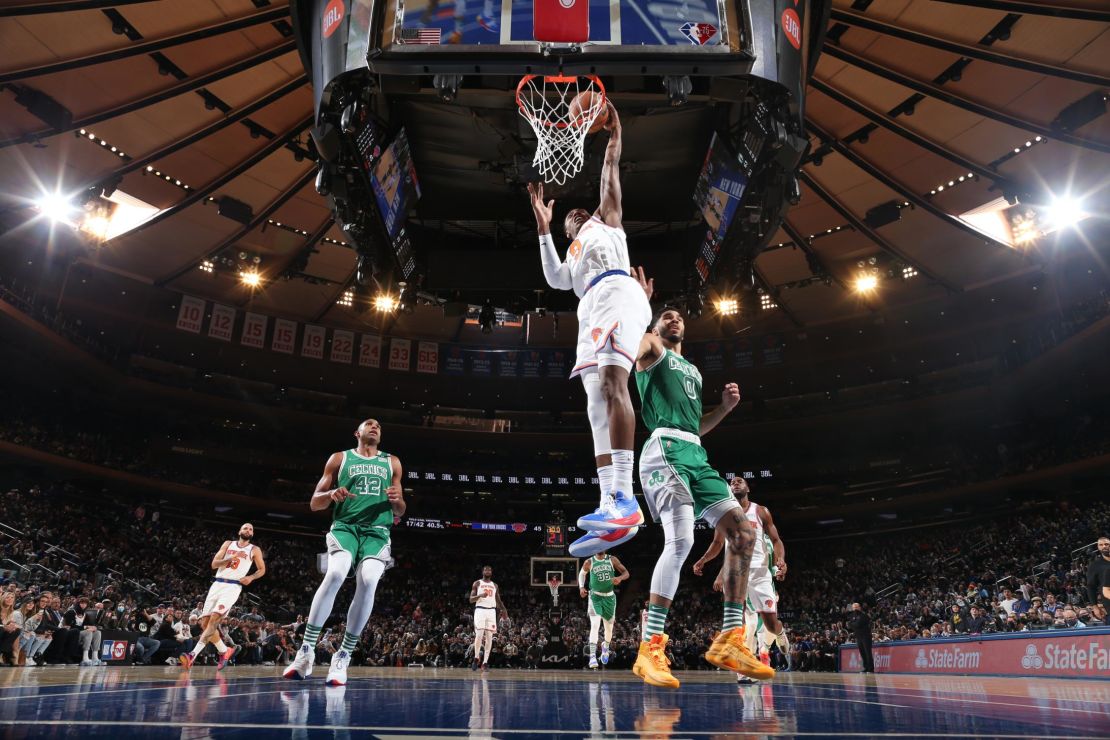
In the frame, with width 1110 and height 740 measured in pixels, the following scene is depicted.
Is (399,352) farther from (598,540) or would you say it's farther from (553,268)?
(598,540)

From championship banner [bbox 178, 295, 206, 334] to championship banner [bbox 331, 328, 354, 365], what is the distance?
5.50m

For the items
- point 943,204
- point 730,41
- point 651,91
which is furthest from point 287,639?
point 943,204

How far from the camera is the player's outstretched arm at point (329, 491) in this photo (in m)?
6.24

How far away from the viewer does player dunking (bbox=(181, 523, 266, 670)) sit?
11.0m

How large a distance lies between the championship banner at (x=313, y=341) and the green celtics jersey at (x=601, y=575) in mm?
22032

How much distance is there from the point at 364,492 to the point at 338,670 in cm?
153

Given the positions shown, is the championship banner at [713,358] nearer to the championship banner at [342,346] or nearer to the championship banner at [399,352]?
the championship banner at [399,352]

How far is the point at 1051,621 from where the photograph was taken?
13.9 m

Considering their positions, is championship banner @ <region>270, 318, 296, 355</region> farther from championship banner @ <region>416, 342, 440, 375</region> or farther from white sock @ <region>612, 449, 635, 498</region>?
white sock @ <region>612, 449, 635, 498</region>

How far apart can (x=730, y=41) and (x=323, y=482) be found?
6109mm

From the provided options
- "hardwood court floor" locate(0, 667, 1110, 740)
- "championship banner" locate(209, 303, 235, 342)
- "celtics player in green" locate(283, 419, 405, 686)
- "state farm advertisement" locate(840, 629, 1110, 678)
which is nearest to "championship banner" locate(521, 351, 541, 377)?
"championship banner" locate(209, 303, 235, 342)

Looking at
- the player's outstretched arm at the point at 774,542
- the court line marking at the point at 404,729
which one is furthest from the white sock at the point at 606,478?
the player's outstretched arm at the point at 774,542

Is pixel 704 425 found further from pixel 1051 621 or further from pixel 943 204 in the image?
pixel 943 204

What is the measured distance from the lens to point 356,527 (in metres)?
6.61
